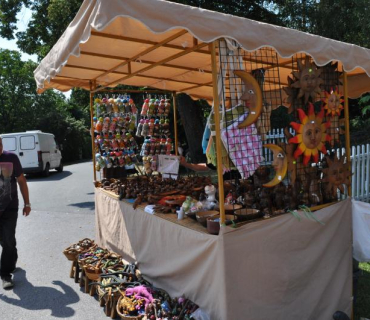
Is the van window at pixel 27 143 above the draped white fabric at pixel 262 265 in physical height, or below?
above

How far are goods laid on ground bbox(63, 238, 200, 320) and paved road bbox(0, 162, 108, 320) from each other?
19 cm

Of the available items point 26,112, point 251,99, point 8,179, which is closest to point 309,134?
point 251,99

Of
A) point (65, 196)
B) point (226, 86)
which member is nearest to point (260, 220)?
point (226, 86)

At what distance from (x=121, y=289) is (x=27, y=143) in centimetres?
1357

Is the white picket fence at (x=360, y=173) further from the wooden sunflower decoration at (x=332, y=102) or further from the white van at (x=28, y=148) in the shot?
the white van at (x=28, y=148)

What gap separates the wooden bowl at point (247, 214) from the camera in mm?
2721

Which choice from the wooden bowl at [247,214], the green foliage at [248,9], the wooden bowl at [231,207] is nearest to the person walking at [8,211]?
the wooden bowl at [231,207]

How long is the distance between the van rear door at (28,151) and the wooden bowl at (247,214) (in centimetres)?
1404

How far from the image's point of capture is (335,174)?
3.23 meters

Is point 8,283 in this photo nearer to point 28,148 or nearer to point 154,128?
point 154,128

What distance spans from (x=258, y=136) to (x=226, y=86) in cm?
55

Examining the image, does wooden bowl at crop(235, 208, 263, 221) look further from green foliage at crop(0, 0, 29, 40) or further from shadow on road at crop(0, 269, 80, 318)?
green foliage at crop(0, 0, 29, 40)

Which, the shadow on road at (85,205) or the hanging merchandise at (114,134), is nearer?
the hanging merchandise at (114,134)

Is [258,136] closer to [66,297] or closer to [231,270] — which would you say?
[231,270]
